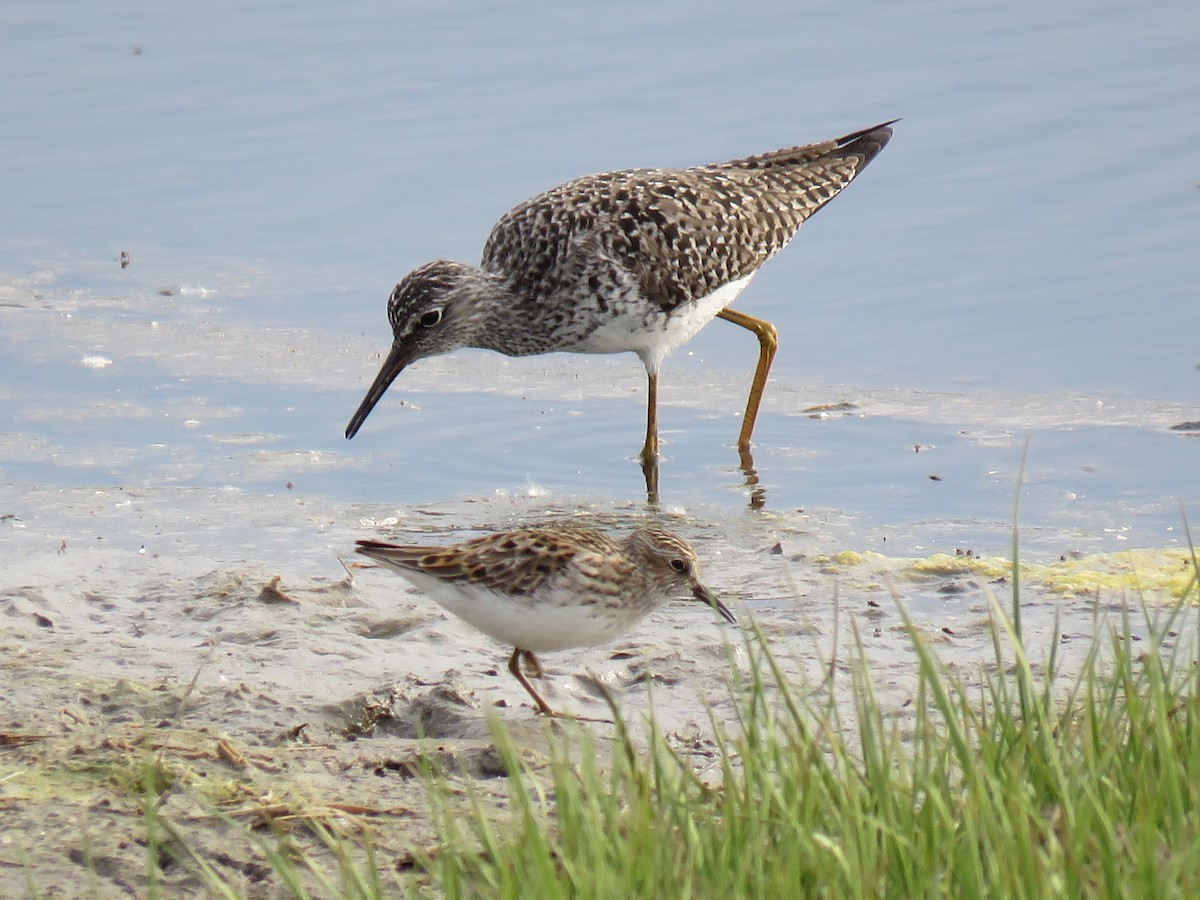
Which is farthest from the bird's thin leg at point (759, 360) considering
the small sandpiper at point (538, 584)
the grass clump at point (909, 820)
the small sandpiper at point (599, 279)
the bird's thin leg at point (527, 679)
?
the grass clump at point (909, 820)

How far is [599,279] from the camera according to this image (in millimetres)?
9336

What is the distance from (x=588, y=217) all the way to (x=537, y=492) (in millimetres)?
1628

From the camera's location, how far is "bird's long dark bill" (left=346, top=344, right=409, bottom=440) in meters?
8.91

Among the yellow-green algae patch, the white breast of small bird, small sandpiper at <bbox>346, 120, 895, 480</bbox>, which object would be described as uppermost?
small sandpiper at <bbox>346, 120, 895, 480</bbox>

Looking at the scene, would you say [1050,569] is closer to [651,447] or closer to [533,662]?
[533,662]

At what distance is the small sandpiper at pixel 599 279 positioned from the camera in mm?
9234

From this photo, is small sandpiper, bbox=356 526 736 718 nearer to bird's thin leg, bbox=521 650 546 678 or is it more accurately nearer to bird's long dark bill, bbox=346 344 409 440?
bird's thin leg, bbox=521 650 546 678

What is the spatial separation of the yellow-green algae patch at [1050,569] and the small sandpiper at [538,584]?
1.47m

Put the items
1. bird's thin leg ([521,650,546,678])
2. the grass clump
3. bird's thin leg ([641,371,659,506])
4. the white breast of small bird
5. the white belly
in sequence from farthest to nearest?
the white belly < bird's thin leg ([641,371,659,506]) < bird's thin leg ([521,650,546,678]) < the white breast of small bird < the grass clump

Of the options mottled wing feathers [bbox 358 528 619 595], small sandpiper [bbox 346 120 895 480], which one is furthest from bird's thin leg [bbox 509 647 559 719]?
small sandpiper [bbox 346 120 895 480]

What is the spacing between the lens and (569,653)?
6.65 m

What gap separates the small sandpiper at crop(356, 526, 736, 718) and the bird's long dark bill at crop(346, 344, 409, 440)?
290 cm

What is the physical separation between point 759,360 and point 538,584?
457 centimetres

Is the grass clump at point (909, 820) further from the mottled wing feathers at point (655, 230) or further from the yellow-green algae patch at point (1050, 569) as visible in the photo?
the mottled wing feathers at point (655, 230)
